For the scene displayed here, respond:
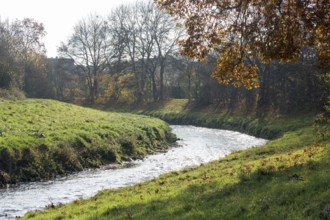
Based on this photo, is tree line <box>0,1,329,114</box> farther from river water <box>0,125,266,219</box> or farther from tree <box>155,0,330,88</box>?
tree <box>155,0,330,88</box>

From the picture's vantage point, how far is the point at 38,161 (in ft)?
76.6

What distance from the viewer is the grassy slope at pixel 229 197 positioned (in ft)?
34.6

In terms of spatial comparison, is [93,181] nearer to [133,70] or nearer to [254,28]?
[254,28]

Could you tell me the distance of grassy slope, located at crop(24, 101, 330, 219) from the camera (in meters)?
10.6

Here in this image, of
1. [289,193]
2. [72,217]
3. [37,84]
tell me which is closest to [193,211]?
[289,193]

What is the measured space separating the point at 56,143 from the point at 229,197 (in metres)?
15.9

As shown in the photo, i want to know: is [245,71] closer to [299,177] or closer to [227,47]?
[227,47]

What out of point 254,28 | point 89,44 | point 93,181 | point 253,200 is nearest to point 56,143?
point 93,181

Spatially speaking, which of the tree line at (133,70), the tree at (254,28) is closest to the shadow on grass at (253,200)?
the tree at (254,28)

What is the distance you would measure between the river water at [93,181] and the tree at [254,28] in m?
8.95

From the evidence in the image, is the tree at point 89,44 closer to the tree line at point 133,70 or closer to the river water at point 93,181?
the tree line at point 133,70

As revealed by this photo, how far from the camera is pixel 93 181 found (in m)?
22.7

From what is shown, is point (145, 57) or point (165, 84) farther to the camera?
point (165, 84)

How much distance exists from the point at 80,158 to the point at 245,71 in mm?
13458
